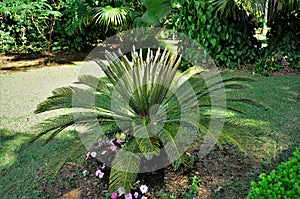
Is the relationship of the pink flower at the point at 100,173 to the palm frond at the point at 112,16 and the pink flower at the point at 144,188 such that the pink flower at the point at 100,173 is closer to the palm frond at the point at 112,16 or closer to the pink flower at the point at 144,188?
the pink flower at the point at 144,188

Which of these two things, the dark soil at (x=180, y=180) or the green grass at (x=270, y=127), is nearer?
the dark soil at (x=180, y=180)

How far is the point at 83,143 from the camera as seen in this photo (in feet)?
8.84

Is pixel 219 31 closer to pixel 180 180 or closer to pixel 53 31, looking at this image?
pixel 180 180

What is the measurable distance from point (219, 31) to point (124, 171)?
5.19 metres

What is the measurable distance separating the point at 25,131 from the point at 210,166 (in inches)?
99.1

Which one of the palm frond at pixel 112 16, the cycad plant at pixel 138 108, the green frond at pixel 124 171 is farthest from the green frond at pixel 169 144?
the palm frond at pixel 112 16

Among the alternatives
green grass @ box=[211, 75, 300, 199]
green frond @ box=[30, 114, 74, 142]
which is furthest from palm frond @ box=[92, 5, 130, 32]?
green frond @ box=[30, 114, 74, 142]

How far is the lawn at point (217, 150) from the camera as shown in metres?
2.86

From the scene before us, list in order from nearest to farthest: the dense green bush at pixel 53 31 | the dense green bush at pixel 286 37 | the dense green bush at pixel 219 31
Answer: the dense green bush at pixel 219 31 < the dense green bush at pixel 286 37 < the dense green bush at pixel 53 31

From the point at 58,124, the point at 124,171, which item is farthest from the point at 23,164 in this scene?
the point at 124,171

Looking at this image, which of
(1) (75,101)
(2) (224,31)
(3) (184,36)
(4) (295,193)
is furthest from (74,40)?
(4) (295,193)

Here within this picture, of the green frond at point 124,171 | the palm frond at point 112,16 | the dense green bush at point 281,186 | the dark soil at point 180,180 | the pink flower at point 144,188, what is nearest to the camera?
the dense green bush at point 281,186

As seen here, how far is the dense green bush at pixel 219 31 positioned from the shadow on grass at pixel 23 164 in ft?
13.3

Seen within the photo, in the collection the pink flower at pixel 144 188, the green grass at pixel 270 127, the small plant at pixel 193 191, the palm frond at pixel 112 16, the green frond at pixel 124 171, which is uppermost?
the palm frond at pixel 112 16
